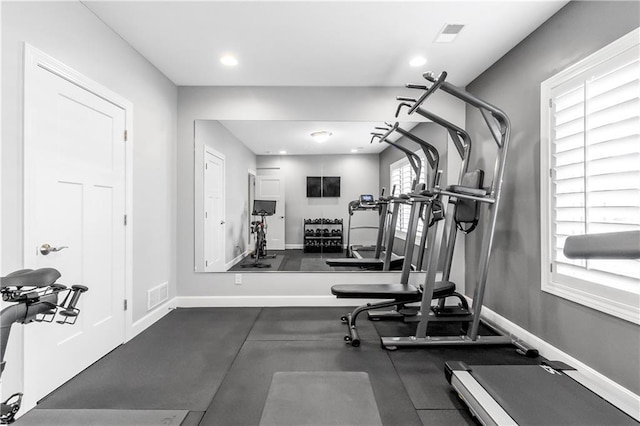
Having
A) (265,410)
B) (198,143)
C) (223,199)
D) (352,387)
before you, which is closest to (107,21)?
(198,143)

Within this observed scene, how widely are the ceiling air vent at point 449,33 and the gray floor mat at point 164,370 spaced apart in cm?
324

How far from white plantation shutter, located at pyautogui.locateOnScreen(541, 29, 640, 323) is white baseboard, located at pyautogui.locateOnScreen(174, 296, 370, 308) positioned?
7.71 ft

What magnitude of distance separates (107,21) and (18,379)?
2.67 metres

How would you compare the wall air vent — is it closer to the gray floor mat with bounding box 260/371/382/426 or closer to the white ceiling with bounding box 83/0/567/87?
the gray floor mat with bounding box 260/371/382/426

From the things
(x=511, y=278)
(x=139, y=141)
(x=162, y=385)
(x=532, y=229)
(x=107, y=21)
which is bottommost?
(x=162, y=385)

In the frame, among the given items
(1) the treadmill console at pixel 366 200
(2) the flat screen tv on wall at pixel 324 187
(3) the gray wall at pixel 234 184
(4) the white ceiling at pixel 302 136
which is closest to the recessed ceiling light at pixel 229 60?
(4) the white ceiling at pixel 302 136

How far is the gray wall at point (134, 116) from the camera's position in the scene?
1835 millimetres

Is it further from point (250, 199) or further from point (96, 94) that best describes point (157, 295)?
point (96, 94)

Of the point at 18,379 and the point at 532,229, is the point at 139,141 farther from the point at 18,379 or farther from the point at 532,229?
the point at 532,229

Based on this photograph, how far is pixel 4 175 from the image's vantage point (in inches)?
71.1

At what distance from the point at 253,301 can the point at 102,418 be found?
2.09 meters

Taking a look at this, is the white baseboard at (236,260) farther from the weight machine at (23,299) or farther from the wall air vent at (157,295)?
the weight machine at (23,299)

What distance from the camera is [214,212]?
395cm

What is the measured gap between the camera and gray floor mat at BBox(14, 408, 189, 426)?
1.79m
